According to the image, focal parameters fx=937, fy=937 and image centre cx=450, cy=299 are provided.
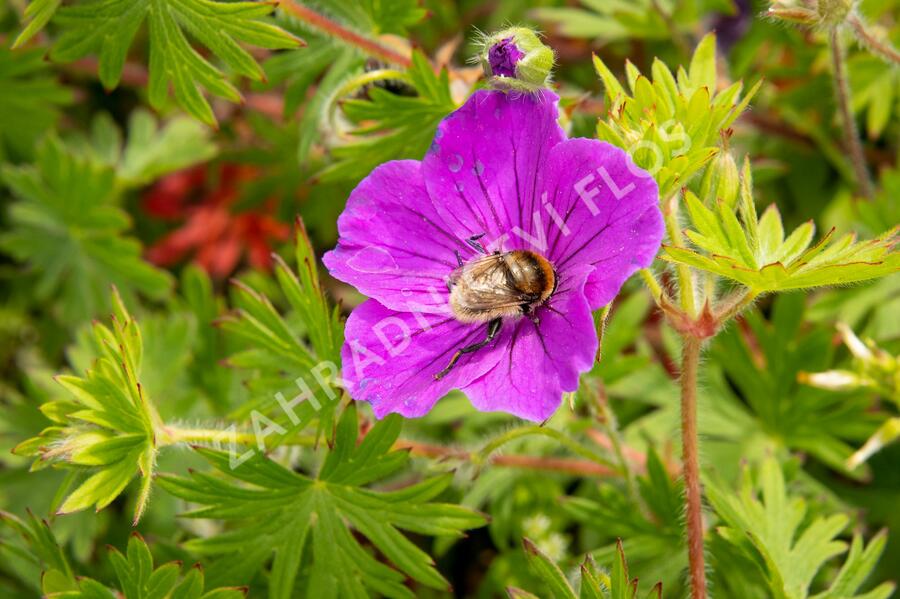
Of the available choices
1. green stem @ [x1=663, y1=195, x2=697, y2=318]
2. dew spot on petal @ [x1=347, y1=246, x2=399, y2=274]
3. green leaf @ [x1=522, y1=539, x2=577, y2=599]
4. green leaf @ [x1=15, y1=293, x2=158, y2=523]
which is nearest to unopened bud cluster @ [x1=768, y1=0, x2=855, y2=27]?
green stem @ [x1=663, y1=195, x2=697, y2=318]

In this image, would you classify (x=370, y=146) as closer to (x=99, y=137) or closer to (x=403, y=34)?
(x=403, y=34)

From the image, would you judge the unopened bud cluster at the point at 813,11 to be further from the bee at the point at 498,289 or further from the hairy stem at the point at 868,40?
the bee at the point at 498,289

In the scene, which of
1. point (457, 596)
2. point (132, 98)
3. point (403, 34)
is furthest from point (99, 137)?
point (457, 596)

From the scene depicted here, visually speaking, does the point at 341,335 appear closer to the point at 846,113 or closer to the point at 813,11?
the point at 813,11

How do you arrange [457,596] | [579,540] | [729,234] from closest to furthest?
[729,234] < [579,540] < [457,596]

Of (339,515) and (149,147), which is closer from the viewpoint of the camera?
(339,515)

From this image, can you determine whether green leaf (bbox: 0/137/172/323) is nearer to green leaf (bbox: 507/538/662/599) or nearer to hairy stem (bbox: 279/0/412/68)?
hairy stem (bbox: 279/0/412/68)

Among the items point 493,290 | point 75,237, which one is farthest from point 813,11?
point 75,237
